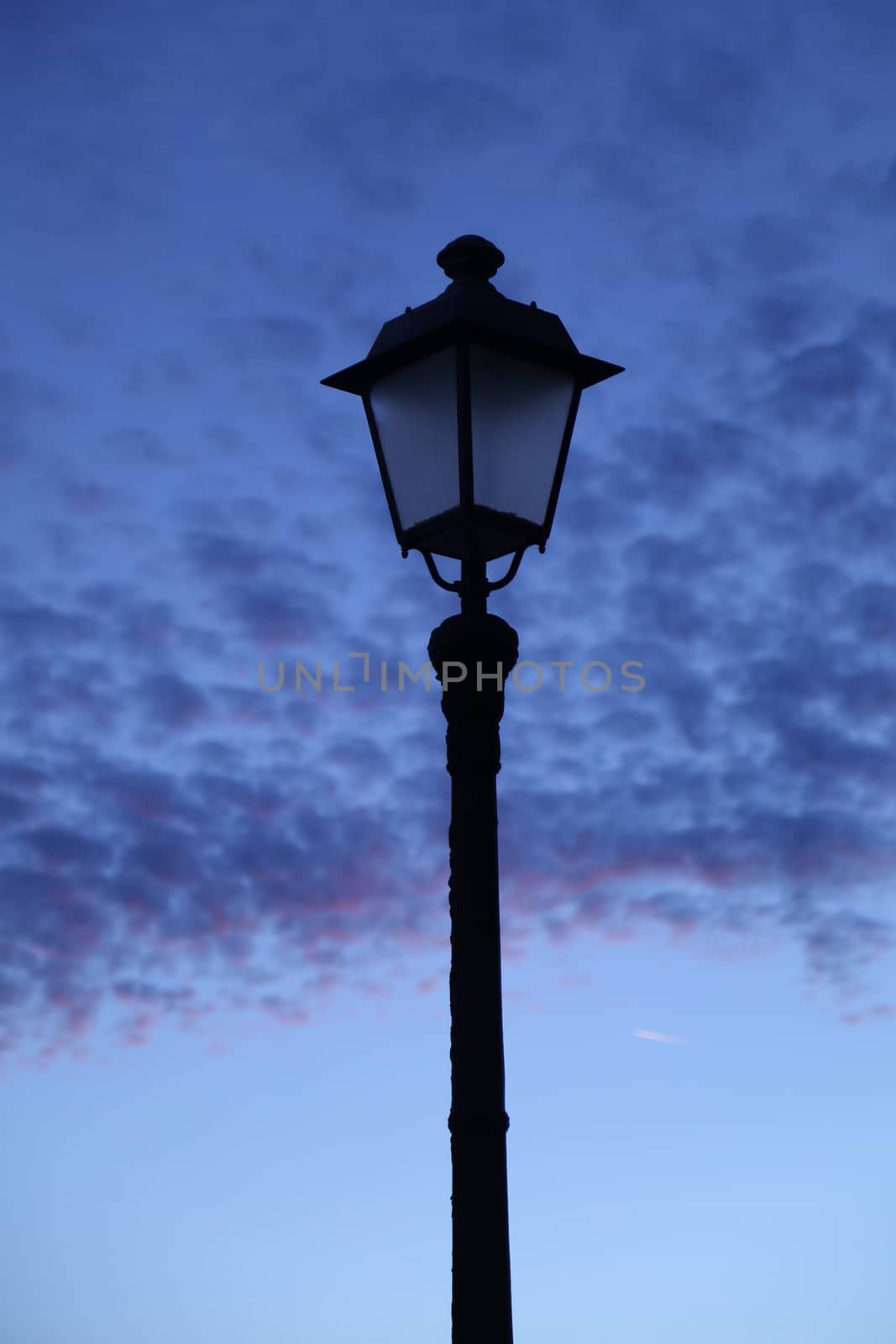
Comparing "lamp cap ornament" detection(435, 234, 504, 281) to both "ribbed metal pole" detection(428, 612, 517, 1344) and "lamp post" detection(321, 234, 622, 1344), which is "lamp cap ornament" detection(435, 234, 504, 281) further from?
"ribbed metal pole" detection(428, 612, 517, 1344)

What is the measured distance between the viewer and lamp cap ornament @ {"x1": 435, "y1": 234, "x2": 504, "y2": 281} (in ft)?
22.9

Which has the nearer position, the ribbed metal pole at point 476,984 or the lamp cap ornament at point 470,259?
the ribbed metal pole at point 476,984

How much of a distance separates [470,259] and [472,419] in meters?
1.03

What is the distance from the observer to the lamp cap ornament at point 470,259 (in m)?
6.99

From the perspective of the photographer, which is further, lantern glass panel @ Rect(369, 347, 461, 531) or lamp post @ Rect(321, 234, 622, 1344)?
lantern glass panel @ Rect(369, 347, 461, 531)

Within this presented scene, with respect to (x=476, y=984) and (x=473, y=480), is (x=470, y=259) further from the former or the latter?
(x=476, y=984)

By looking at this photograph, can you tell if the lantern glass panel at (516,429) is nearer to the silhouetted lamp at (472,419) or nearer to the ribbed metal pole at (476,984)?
the silhouetted lamp at (472,419)

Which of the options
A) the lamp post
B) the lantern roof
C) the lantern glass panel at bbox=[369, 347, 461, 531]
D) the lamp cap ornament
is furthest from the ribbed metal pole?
the lamp cap ornament

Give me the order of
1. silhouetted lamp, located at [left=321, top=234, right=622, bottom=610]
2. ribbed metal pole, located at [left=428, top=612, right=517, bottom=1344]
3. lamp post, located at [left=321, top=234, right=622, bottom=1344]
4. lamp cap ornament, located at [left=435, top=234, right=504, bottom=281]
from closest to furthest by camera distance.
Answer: ribbed metal pole, located at [left=428, top=612, right=517, bottom=1344], lamp post, located at [left=321, top=234, right=622, bottom=1344], silhouetted lamp, located at [left=321, top=234, right=622, bottom=610], lamp cap ornament, located at [left=435, top=234, right=504, bottom=281]

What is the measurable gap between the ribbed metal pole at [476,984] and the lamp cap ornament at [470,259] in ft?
4.82

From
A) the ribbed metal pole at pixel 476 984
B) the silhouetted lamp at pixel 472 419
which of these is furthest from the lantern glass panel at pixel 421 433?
the ribbed metal pole at pixel 476 984

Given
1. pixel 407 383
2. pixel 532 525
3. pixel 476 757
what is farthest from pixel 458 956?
pixel 407 383

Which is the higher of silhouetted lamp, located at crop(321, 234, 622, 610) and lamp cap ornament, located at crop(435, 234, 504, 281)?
lamp cap ornament, located at crop(435, 234, 504, 281)

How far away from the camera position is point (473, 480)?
6316 millimetres
